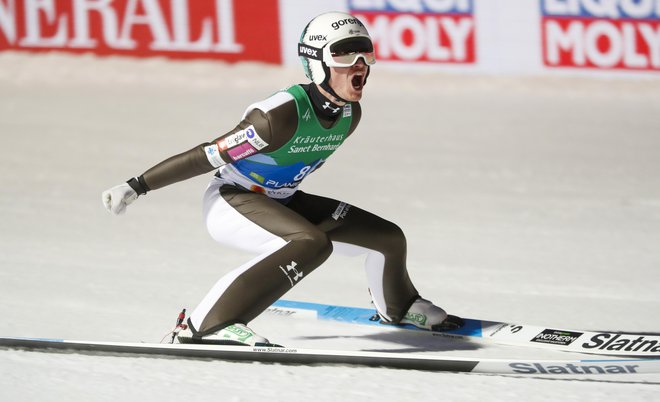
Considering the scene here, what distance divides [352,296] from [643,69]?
24.0ft

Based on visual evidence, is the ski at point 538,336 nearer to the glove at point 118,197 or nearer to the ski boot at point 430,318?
the ski boot at point 430,318

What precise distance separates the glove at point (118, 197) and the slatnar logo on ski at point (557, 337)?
2026 mm

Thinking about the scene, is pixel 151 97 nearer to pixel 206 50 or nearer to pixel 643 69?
pixel 206 50

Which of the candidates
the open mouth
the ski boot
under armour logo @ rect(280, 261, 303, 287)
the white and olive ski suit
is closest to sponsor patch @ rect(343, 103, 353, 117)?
the white and olive ski suit

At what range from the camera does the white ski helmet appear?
467 centimetres

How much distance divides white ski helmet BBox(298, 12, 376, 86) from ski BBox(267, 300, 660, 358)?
1.41m

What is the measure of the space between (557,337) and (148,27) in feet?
30.4

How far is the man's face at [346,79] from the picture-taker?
4.71m

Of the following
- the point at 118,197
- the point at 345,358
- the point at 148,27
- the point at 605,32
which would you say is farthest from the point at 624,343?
the point at 148,27

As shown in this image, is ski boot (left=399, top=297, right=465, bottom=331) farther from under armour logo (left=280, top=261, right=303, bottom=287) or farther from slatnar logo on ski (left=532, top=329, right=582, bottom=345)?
under armour logo (left=280, top=261, right=303, bottom=287)

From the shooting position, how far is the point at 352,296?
20.4 feet

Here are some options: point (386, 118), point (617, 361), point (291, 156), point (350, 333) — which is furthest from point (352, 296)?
point (386, 118)

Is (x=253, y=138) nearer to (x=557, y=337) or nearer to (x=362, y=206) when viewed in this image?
(x=557, y=337)

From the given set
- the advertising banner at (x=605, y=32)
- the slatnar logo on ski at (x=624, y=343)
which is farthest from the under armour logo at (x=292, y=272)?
the advertising banner at (x=605, y=32)
